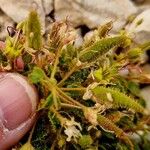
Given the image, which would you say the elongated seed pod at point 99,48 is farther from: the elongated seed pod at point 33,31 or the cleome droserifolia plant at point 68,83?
the elongated seed pod at point 33,31

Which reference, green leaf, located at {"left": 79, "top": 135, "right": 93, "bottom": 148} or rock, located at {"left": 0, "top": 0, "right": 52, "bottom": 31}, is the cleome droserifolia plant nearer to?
green leaf, located at {"left": 79, "top": 135, "right": 93, "bottom": 148}

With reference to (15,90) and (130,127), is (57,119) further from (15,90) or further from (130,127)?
(130,127)

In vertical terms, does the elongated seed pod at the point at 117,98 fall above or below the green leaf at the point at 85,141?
above

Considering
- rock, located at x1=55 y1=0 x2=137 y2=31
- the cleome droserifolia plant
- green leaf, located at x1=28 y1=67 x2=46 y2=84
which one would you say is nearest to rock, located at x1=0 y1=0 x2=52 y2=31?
rock, located at x1=55 y1=0 x2=137 y2=31

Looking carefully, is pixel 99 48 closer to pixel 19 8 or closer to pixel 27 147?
pixel 27 147

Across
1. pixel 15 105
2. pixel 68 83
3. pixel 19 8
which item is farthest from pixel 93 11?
pixel 15 105

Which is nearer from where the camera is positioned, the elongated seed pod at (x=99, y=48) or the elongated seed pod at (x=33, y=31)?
the elongated seed pod at (x=33, y=31)

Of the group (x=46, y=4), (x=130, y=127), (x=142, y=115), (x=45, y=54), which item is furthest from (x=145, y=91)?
(x=45, y=54)

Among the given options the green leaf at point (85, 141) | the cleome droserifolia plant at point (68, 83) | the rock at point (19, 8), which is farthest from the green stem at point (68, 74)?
the rock at point (19, 8)
